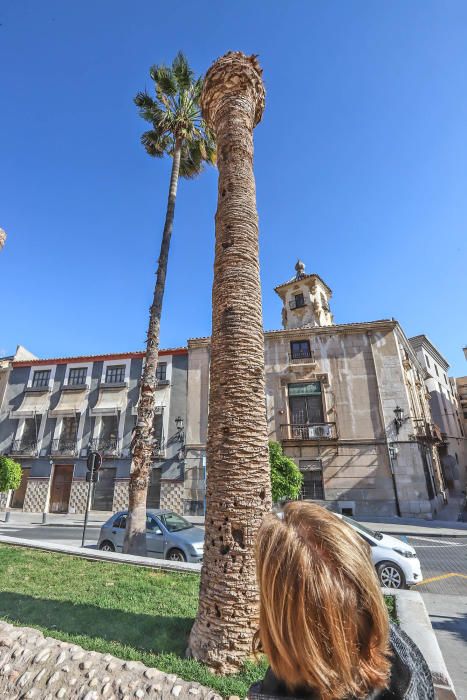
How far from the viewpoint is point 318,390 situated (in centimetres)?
2148

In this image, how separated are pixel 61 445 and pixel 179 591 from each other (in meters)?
21.4

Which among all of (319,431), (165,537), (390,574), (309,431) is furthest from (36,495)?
(390,574)

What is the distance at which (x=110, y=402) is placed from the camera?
78.6 feet

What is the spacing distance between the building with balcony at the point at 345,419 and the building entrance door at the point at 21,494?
11432mm

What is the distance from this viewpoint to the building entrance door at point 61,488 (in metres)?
23.0

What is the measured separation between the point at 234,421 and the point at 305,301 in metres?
23.9

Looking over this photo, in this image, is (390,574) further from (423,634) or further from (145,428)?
(145,428)

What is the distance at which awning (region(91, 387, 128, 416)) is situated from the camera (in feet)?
77.4

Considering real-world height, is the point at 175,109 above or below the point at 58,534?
above

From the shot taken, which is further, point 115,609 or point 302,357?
point 302,357

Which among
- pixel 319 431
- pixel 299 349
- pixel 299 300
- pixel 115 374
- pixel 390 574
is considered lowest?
pixel 390 574

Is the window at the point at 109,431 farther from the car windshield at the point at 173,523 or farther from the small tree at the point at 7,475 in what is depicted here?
the car windshield at the point at 173,523

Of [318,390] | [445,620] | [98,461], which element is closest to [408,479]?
[318,390]

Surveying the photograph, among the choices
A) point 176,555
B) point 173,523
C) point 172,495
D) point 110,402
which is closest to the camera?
point 176,555
